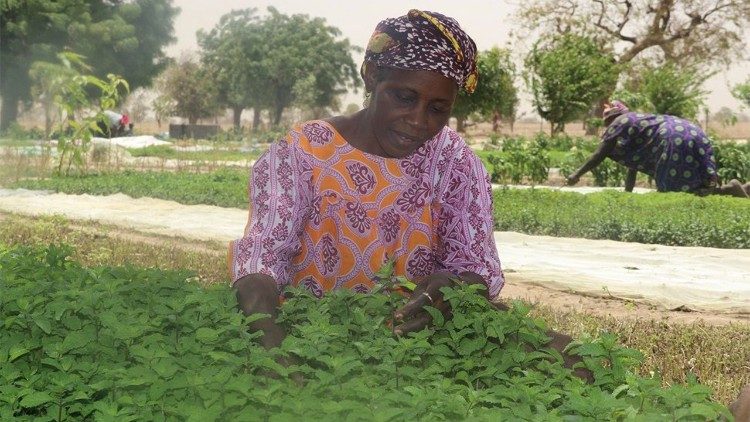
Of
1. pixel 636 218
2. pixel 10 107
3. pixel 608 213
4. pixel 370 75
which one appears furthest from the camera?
pixel 10 107

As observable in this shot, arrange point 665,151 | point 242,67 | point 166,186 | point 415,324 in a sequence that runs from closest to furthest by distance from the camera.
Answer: point 415,324 → point 665,151 → point 166,186 → point 242,67

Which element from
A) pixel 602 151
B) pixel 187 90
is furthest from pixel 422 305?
pixel 187 90

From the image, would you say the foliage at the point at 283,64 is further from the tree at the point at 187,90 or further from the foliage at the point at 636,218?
the foliage at the point at 636,218

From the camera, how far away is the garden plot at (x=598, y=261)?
21.5 ft

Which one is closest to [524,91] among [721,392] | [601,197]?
[601,197]

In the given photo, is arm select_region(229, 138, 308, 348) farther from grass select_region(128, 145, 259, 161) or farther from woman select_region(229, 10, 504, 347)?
→ grass select_region(128, 145, 259, 161)

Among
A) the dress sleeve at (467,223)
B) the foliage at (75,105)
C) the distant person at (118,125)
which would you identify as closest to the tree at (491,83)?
the distant person at (118,125)

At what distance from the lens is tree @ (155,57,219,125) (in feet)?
157

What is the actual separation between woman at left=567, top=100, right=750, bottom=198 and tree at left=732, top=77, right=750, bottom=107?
1011 inches

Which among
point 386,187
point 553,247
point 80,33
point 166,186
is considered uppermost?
point 80,33

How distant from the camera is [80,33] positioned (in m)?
31.9

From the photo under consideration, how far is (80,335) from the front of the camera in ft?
8.20

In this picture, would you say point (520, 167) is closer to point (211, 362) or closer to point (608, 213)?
point (608, 213)

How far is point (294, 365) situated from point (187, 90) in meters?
49.1
